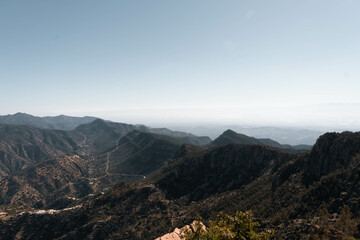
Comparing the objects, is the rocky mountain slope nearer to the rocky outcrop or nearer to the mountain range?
the mountain range

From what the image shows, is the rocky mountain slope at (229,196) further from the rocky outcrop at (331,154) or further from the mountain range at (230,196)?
the rocky outcrop at (331,154)

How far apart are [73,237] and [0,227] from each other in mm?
65544

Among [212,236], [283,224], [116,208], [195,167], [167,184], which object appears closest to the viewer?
[212,236]

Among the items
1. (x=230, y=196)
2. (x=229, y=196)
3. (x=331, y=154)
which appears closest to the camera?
(x=331, y=154)

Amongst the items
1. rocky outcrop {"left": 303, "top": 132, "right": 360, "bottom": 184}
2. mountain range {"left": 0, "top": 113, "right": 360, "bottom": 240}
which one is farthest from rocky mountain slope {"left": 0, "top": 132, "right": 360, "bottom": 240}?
rocky outcrop {"left": 303, "top": 132, "right": 360, "bottom": 184}

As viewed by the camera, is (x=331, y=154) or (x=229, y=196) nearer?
(x=331, y=154)

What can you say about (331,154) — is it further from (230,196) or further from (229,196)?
(229,196)

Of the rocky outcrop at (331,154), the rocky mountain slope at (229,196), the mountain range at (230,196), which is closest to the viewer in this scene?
the mountain range at (230,196)

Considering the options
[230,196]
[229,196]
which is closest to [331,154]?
[230,196]

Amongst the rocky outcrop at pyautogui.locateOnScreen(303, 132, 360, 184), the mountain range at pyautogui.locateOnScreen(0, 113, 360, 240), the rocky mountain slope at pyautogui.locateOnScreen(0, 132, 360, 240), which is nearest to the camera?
the mountain range at pyautogui.locateOnScreen(0, 113, 360, 240)

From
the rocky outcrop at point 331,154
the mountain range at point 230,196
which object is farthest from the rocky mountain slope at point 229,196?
the rocky outcrop at point 331,154

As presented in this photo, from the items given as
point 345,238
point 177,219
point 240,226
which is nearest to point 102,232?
point 177,219

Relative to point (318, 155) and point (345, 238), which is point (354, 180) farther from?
point (345, 238)

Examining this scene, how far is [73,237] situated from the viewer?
4222 inches
